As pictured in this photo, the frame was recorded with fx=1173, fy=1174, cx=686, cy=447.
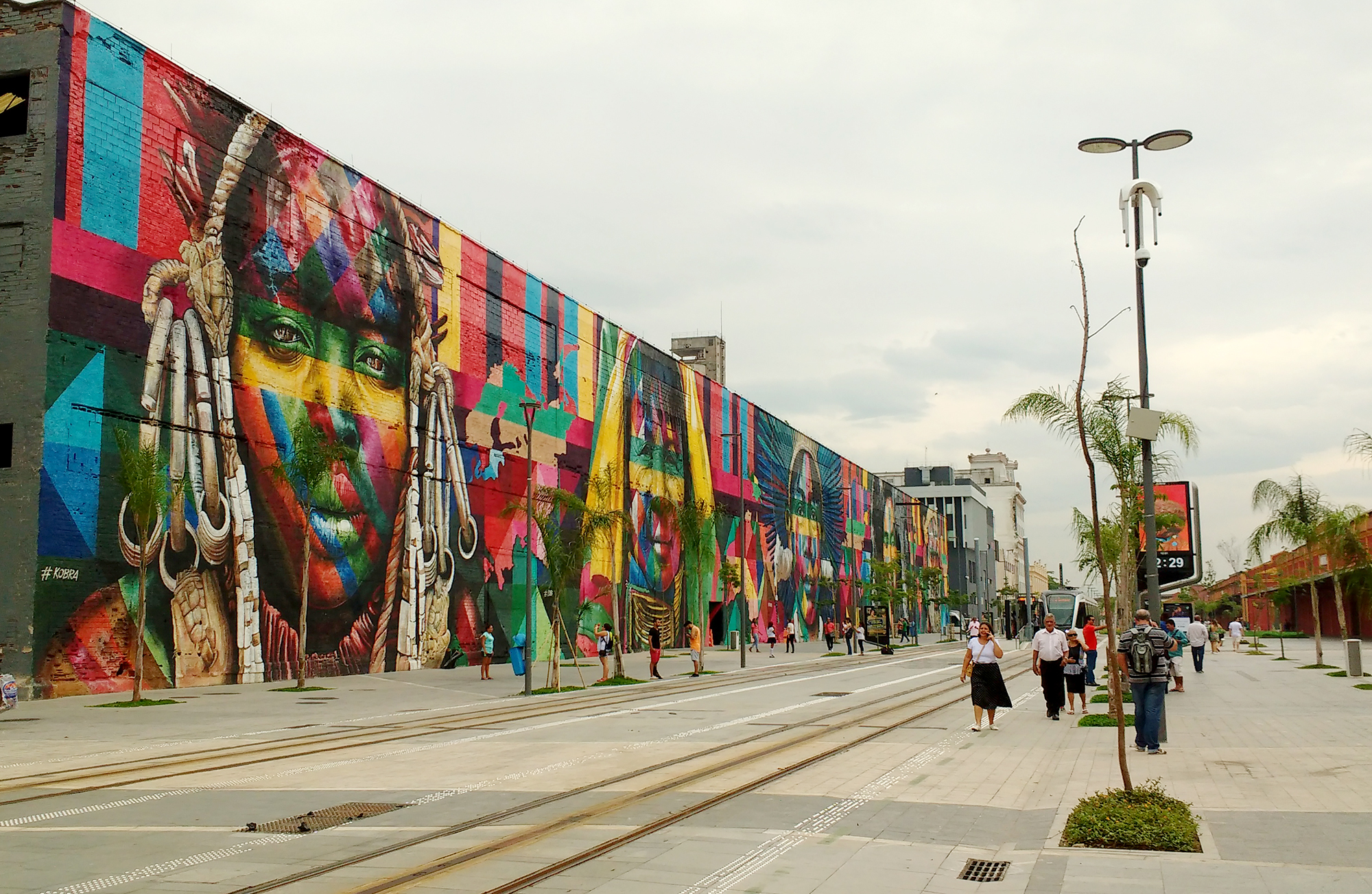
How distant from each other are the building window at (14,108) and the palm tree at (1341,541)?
120 feet

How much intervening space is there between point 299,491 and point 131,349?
6.77m

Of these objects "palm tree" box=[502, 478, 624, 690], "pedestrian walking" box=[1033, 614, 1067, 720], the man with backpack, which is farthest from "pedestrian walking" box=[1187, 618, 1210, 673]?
the man with backpack

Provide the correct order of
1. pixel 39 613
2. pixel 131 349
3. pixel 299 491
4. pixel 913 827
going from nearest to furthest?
pixel 913 827
pixel 39 613
pixel 131 349
pixel 299 491

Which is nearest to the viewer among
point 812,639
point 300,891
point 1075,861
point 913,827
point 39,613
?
point 300,891

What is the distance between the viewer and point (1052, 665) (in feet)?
67.2

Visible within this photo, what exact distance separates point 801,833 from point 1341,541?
32171mm

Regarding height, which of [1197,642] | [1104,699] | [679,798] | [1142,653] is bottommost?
[1104,699]

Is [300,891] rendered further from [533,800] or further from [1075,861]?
[1075,861]

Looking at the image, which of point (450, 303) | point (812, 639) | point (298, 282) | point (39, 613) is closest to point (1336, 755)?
point (39, 613)

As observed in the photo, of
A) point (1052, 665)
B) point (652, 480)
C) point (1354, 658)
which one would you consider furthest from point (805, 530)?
point (1052, 665)

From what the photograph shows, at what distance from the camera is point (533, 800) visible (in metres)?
11.1

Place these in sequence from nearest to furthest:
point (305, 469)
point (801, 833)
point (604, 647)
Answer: point (801, 833) → point (305, 469) → point (604, 647)

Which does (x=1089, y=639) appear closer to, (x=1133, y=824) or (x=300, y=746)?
(x=300, y=746)

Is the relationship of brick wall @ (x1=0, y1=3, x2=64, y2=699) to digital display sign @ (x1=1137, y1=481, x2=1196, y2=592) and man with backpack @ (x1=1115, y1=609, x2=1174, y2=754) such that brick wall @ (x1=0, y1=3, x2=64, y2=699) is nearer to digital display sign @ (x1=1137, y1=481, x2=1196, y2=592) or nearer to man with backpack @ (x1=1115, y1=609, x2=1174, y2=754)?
man with backpack @ (x1=1115, y1=609, x2=1174, y2=754)
